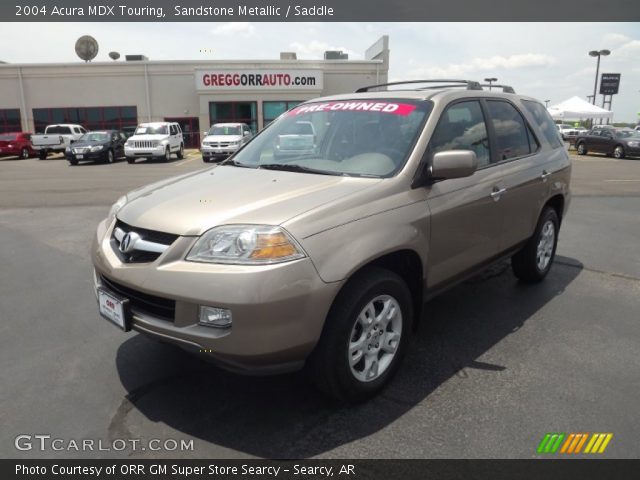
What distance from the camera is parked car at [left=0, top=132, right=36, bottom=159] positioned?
89.9 feet

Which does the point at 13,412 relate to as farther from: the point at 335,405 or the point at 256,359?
the point at 335,405

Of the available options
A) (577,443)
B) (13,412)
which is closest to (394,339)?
(577,443)

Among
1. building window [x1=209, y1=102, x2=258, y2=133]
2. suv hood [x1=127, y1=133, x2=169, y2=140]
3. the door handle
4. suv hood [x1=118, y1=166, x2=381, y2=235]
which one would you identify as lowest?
suv hood [x1=127, y1=133, x2=169, y2=140]

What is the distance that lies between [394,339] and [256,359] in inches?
40.2

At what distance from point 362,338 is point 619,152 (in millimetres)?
26647

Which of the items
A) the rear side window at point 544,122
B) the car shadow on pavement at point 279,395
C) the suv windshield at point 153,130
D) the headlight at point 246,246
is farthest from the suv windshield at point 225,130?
the headlight at point 246,246

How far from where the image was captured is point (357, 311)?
2.82m

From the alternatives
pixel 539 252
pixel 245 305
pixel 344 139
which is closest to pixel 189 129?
pixel 539 252

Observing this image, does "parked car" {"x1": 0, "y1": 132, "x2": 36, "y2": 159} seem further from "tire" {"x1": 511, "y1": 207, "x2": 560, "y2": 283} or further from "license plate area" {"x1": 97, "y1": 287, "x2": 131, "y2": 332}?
"tire" {"x1": 511, "y1": 207, "x2": 560, "y2": 283}

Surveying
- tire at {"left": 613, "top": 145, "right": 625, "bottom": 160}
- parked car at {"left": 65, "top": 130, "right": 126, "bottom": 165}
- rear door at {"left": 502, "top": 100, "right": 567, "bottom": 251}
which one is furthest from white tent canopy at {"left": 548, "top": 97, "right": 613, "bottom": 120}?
rear door at {"left": 502, "top": 100, "right": 567, "bottom": 251}

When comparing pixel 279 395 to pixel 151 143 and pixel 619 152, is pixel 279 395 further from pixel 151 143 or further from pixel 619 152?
pixel 619 152

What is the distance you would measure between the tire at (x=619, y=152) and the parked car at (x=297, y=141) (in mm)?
25512

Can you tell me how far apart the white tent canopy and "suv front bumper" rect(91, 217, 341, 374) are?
39.9 meters

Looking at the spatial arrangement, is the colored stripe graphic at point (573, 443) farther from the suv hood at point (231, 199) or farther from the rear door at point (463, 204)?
the suv hood at point (231, 199)
